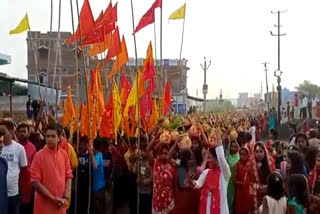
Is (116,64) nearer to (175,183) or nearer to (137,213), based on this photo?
(137,213)

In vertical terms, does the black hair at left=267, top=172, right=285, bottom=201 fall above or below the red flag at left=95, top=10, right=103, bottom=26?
below

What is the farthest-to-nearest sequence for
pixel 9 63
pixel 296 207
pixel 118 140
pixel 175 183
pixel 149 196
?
pixel 9 63 → pixel 118 140 → pixel 149 196 → pixel 175 183 → pixel 296 207

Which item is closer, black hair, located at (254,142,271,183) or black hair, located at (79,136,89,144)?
black hair, located at (254,142,271,183)

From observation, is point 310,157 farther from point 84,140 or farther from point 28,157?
point 28,157

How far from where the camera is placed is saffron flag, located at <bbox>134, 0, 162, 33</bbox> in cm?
1180

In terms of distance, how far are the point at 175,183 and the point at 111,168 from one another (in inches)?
67.9

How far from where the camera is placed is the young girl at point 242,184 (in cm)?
745

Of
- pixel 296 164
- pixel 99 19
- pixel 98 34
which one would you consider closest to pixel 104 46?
pixel 99 19

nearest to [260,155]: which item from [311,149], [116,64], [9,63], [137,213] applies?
[311,149]

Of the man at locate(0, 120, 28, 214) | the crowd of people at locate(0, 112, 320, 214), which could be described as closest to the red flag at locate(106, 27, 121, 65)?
the crowd of people at locate(0, 112, 320, 214)

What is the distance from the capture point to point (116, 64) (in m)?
12.6

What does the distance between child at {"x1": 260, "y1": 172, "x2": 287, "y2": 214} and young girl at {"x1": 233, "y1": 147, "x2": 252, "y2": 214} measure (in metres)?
2.34

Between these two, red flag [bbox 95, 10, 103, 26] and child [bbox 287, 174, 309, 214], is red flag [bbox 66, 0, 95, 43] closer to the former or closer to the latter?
red flag [bbox 95, 10, 103, 26]

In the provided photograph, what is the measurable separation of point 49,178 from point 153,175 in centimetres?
248
